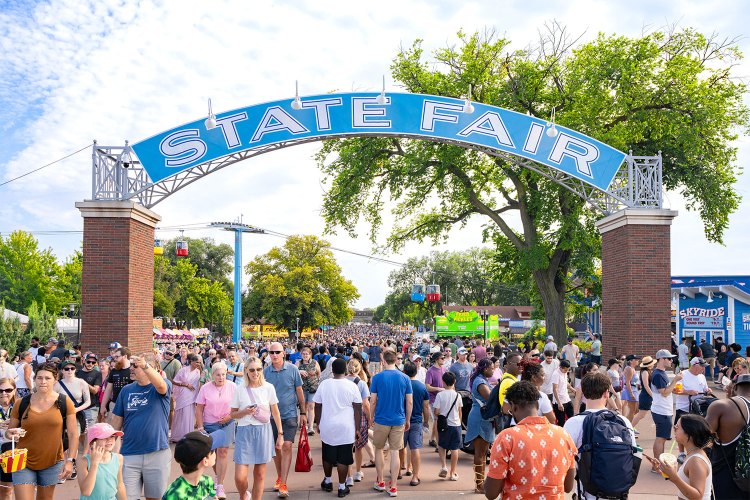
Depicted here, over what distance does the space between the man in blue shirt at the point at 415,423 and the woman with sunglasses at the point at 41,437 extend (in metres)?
4.49

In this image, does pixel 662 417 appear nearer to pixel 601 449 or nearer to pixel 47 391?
pixel 601 449

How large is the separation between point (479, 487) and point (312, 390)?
484 centimetres

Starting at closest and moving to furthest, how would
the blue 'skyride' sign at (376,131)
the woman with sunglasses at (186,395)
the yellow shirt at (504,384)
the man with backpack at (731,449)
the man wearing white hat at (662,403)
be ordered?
the man with backpack at (731,449) → the yellow shirt at (504,384) → the man wearing white hat at (662,403) → the woman with sunglasses at (186,395) → the blue 'skyride' sign at (376,131)

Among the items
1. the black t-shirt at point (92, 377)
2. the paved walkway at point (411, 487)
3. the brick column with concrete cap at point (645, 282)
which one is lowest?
the paved walkway at point (411, 487)

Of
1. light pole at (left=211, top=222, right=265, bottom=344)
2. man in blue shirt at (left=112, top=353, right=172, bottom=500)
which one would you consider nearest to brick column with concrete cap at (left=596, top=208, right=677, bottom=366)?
man in blue shirt at (left=112, top=353, right=172, bottom=500)

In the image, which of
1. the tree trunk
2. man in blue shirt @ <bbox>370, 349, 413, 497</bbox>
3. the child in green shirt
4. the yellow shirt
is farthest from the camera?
the tree trunk

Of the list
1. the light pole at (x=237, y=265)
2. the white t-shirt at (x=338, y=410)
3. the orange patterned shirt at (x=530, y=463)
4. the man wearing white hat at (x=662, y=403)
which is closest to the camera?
the orange patterned shirt at (x=530, y=463)

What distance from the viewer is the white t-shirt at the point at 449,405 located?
9133mm

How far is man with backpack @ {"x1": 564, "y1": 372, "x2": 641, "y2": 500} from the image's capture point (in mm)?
4730

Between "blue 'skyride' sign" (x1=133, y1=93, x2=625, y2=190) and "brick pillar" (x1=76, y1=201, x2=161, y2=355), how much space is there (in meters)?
1.38

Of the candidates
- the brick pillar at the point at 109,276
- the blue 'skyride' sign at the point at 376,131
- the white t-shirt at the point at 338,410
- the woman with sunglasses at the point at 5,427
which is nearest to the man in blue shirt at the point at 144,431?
the woman with sunglasses at the point at 5,427

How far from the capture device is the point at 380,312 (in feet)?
480

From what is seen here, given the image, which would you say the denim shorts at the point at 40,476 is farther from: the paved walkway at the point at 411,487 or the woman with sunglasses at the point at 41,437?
the paved walkway at the point at 411,487

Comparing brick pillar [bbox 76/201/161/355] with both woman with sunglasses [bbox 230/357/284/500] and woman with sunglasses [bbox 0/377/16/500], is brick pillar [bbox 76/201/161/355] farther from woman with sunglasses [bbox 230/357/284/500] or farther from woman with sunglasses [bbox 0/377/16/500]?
woman with sunglasses [bbox 230/357/284/500]
